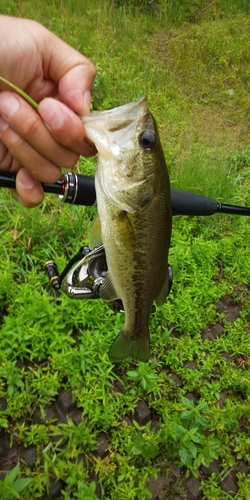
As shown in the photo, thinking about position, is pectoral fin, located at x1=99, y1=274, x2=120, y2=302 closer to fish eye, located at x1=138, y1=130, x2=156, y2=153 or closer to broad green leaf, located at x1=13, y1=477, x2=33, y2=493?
fish eye, located at x1=138, y1=130, x2=156, y2=153

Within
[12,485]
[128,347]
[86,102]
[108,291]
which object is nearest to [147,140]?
[86,102]

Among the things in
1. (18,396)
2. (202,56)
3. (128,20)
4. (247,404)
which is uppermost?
(128,20)

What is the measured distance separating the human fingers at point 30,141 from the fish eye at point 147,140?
25 cm

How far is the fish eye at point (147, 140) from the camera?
4.78ft

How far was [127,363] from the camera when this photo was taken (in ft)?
9.78

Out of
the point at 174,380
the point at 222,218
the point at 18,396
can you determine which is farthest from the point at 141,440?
the point at 222,218

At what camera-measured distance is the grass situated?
8.42 ft

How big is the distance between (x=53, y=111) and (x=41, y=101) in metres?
0.15

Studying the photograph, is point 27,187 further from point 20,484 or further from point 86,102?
point 20,484

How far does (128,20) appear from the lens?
654 centimetres

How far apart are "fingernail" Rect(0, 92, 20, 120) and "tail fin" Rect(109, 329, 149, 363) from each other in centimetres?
107

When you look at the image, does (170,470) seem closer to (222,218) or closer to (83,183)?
(83,183)

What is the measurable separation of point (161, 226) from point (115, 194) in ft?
0.71

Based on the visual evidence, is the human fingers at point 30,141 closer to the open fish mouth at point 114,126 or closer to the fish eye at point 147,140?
the open fish mouth at point 114,126
